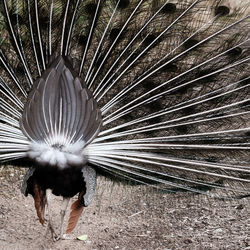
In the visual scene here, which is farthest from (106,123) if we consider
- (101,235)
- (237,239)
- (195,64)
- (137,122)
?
(237,239)

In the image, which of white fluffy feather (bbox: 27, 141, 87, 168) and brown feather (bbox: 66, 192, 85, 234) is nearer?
white fluffy feather (bbox: 27, 141, 87, 168)

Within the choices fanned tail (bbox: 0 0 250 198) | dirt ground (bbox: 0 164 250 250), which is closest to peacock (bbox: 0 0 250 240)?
fanned tail (bbox: 0 0 250 198)

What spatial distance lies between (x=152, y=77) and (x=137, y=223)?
167 centimetres

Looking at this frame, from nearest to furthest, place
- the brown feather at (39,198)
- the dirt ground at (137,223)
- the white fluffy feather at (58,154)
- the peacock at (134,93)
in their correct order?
the white fluffy feather at (58,154) → the peacock at (134,93) → the brown feather at (39,198) → the dirt ground at (137,223)

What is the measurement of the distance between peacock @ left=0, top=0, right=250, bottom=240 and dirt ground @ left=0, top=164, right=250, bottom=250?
1.03ft

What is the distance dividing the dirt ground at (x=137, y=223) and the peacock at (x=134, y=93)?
1.03ft

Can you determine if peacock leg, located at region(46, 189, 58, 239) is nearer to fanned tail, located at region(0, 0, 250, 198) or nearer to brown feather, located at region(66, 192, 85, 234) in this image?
brown feather, located at region(66, 192, 85, 234)

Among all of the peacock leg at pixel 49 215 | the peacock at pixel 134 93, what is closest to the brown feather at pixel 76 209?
the peacock at pixel 134 93

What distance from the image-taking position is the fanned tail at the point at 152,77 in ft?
13.3

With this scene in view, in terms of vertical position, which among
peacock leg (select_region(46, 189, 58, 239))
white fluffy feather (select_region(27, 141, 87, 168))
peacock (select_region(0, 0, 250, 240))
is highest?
peacock (select_region(0, 0, 250, 240))

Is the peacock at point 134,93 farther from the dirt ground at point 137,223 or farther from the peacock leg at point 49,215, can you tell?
the dirt ground at point 137,223

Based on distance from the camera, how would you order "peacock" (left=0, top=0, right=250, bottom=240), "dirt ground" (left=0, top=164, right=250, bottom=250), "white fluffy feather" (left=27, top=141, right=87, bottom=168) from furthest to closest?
"dirt ground" (left=0, top=164, right=250, bottom=250) → "peacock" (left=0, top=0, right=250, bottom=240) → "white fluffy feather" (left=27, top=141, right=87, bottom=168)

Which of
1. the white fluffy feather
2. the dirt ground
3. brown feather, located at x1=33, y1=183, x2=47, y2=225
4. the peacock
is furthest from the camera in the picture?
the dirt ground

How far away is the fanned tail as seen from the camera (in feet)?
13.3
